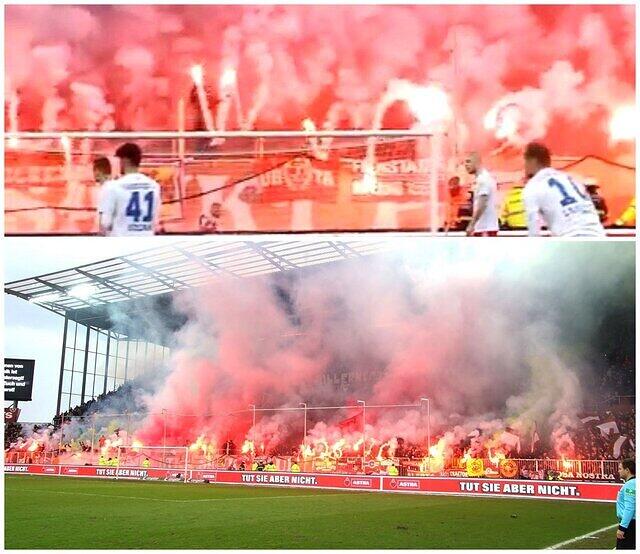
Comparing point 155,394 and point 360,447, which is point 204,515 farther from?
point 360,447

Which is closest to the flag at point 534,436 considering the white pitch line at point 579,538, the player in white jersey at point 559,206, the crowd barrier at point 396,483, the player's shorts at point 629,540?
the crowd barrier at point 396,483

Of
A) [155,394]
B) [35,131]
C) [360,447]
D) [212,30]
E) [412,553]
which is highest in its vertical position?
[212,30]

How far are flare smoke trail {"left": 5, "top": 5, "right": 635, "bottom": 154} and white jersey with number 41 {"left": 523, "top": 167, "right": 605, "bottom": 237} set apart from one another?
46 centimetres

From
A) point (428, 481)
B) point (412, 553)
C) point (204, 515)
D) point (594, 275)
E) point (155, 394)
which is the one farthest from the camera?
point (428, 481)

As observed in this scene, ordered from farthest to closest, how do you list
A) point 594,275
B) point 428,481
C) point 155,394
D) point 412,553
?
point 428,481, point 155,394, point 594,275, point 412,553

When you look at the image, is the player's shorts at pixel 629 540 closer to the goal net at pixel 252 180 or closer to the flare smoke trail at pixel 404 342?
the flare smoke trail at pixel 404 342

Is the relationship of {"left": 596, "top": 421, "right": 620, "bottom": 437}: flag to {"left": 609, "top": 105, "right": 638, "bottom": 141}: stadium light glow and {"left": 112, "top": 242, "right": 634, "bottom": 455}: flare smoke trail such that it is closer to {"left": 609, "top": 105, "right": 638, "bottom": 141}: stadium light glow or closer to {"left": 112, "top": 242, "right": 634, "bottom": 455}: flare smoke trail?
{"left": 112, "top": 242, "right": 634, "bottom": 455}: flare smoke trail

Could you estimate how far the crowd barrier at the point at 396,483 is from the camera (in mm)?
6156

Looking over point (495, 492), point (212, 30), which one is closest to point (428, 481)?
point (495, 492)

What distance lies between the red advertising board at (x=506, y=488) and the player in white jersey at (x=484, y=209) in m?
2.60

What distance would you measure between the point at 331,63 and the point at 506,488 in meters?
4.04

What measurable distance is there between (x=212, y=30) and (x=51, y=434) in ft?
11.0

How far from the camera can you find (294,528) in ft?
16.9

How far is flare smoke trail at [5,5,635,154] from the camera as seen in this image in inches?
191
